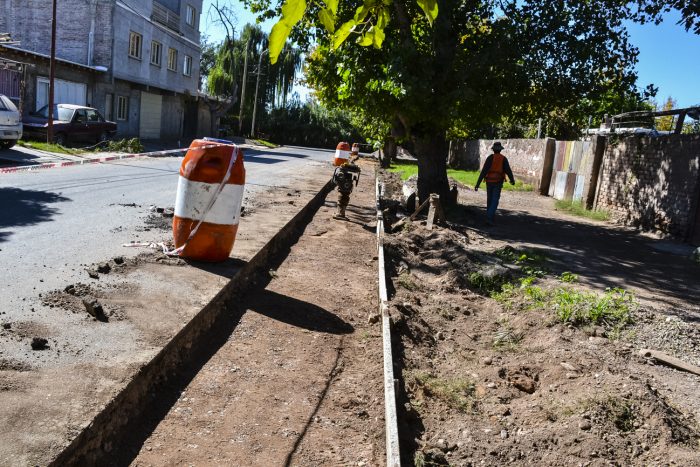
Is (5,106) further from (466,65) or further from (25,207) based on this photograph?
(466,65)

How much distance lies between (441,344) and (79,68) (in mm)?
25490

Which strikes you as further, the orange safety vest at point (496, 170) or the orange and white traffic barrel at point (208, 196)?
the orange safety vest at point (496, 170)

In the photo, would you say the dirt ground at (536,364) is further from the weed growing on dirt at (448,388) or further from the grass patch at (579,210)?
the grass patch at (579,210)

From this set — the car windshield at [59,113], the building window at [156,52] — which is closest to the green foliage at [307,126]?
the building window at [156,52]

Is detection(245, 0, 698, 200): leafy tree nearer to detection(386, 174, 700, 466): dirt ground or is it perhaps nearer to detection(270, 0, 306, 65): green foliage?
detection(386, 174, 700, 466): dirt ground

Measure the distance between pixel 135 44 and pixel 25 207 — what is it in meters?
24.9

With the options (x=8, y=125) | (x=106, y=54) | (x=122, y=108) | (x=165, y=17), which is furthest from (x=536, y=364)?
(x=165, y=17)

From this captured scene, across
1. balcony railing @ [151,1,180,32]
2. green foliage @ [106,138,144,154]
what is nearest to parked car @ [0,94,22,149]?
green foliage @ [106,138,144,154]

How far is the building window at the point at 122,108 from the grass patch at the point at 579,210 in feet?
70.0

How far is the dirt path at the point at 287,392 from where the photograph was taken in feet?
12.1

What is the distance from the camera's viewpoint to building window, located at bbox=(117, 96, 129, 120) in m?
32.2

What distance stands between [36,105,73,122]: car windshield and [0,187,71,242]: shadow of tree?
1241 cm

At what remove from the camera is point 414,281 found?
28.3 feet

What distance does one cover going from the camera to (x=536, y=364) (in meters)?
5.53
